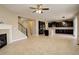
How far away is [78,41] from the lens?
360cm

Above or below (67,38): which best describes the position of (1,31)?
above

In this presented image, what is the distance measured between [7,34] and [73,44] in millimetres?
2314
